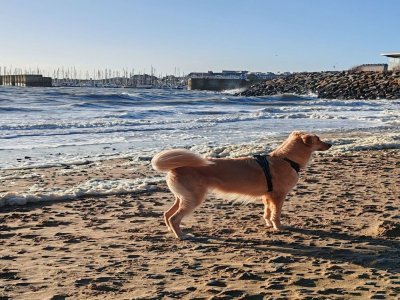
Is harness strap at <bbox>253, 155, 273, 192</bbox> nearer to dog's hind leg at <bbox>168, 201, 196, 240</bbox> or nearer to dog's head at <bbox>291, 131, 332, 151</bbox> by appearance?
dog's head at <bbox>291, 131, 332, 151</bbox>

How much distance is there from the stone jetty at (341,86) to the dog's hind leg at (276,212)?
4295 centimetres

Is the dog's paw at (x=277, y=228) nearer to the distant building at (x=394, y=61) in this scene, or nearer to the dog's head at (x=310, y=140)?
the dog's head at (x=310, y=140)

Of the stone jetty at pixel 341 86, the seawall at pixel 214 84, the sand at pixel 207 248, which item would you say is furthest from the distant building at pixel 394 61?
the sand at pixel 207 248

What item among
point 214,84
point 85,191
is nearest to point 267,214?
point 85,191

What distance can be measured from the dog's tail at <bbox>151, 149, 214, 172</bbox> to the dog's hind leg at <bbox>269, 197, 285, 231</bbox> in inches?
34.3

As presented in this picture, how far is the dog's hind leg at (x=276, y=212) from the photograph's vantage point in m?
5.25

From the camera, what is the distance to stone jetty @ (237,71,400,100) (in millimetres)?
48062

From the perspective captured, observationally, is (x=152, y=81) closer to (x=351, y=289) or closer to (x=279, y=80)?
(x=279, y=80)

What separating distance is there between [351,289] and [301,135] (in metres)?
2.30

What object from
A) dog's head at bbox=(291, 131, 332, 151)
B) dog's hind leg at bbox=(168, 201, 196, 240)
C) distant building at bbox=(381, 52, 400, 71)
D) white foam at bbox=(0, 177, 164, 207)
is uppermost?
distant building at bbox=(381, 52, 400, 71)

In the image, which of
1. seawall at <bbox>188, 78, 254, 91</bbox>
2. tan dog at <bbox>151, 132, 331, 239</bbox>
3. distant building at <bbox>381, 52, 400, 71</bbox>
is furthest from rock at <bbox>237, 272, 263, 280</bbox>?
seawall at <bbox>188, 78, 254, 91</bbox>

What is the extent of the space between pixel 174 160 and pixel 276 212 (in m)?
1.11

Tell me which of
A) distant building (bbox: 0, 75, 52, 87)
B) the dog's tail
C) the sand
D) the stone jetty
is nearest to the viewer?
the sand

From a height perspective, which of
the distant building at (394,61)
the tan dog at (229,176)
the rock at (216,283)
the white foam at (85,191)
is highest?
the distant building at (394,61)
